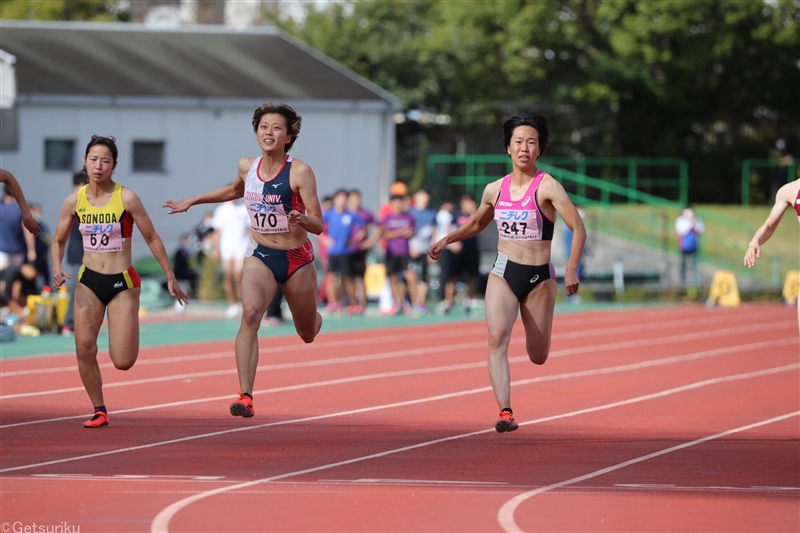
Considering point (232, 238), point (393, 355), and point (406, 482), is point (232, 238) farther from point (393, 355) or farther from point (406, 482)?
point (406, 482)

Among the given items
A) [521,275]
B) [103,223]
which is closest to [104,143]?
[103,223]

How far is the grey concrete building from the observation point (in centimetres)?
3120

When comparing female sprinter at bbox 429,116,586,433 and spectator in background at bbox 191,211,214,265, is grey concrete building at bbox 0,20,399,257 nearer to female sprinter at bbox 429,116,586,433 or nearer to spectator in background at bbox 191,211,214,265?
spectator in background at bbox 191,211,214,265

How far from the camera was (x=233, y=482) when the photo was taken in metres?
7.46

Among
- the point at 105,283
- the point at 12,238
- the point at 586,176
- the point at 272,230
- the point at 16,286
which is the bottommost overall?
the point at 16,286

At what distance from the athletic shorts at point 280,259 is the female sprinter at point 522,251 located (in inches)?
37.3

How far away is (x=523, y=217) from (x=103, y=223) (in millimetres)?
2910

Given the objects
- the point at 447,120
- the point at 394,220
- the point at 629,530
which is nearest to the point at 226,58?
the point at 447,120

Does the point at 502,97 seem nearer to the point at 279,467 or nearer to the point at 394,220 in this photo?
the point at 394,220

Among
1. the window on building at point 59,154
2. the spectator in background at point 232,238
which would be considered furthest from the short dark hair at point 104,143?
the window on building at point 59,154

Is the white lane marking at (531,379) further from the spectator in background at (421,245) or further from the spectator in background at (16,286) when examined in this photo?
the spectator in background at (16,286)

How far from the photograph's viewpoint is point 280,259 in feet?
30.4

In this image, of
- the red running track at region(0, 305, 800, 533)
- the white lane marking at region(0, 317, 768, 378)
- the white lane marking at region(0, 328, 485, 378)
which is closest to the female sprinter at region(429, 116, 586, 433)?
the red running track at region(0, 305, 800, 533)

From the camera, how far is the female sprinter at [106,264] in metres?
Answer: 9.30
